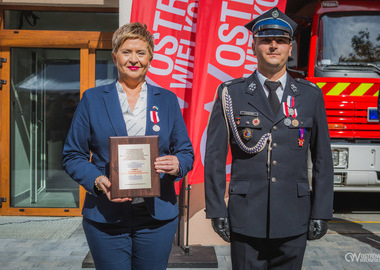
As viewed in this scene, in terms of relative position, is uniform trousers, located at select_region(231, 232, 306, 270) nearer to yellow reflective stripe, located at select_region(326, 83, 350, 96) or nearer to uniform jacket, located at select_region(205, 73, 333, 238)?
uniform jacket, located at select_region(205, 73, 333, 238)

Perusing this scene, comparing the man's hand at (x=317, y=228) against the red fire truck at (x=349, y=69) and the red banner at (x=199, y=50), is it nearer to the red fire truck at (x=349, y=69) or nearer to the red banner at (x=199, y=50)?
the red banner at (x=199, y=50)

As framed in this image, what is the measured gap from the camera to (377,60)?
569cm

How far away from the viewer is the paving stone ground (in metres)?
4.11

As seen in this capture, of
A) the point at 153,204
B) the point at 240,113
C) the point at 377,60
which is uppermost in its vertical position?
the point at 377,60

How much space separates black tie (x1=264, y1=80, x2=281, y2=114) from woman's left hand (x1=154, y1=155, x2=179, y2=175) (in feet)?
1.89

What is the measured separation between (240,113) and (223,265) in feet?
7.73

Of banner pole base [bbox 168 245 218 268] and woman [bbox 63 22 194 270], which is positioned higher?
woman [bbox 63 22 194 270]

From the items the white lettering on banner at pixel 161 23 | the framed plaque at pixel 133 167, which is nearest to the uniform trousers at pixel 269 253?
the framed plaque at pixel 133 167

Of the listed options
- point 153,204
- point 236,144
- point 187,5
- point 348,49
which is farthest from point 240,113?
point 348,49

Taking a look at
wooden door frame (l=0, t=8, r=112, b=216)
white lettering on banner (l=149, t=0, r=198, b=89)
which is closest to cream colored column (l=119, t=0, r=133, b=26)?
white lettering on banner (l=149, t=0, r=198, b=89)

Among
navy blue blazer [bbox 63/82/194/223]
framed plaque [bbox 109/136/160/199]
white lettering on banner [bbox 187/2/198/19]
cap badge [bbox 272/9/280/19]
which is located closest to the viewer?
framed plaque [bbox 109/136/160/199]

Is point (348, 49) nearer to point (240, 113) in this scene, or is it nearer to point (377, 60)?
point (377, 60)

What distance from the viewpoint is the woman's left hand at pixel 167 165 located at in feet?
6.66

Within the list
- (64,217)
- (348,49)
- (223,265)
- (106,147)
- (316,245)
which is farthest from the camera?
(64,217)
